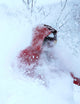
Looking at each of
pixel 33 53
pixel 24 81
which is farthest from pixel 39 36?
pixel 24 81

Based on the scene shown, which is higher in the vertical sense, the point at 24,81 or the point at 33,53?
the point at 33,53

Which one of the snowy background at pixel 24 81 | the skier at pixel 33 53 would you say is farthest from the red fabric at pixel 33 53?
the snowy background at pixel 24 81

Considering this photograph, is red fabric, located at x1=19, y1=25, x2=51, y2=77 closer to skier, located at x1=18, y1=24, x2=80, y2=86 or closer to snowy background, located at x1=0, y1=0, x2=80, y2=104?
skier, located at x1=18, y1=24, x2=80, y2=86

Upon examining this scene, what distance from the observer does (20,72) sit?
3.74 feet

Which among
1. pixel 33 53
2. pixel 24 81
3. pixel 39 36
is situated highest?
pixel 39 36

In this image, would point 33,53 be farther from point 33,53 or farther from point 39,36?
point 39,36

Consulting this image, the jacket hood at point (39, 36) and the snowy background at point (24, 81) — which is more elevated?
the jacket hood at point (39, 36)

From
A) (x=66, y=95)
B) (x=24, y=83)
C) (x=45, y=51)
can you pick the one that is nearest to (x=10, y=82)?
(x=24, y=83)

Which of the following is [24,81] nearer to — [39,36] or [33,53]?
[33,53]

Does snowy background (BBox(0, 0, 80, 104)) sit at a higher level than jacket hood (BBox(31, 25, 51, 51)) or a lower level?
lower

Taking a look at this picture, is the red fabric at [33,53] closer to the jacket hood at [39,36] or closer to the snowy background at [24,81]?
the jacket hood at [39,36]

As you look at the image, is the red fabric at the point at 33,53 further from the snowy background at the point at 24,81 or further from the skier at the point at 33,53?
the snowy background at the point at 24,81

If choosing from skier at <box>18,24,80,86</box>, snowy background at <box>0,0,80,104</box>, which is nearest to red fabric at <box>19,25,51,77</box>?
skier at <box>18,24,80,86</box>

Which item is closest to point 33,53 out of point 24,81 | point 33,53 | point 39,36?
point 33,53
